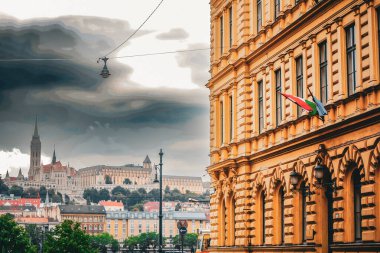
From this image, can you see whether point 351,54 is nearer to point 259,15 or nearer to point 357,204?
point 357,204

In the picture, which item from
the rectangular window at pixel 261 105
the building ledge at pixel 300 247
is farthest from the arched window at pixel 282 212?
the rectangular window at pixel 261 105

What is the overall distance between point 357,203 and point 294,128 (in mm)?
6176

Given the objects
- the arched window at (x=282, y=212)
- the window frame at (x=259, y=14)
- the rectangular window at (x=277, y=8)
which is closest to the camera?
the arched window at (x=282, y=212)

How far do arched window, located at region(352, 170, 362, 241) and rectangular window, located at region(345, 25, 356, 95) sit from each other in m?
2.79

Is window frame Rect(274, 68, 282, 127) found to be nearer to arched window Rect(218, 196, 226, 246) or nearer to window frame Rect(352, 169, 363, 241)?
window frame Rect(352, 169, 363, 241)

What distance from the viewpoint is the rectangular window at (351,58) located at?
29.0 m

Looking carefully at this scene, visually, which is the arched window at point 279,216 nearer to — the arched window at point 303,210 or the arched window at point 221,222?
the arched window at point 303,210

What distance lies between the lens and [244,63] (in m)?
40.8

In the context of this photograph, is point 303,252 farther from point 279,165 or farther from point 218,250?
point 218,250

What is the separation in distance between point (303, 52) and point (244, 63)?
24.3ft

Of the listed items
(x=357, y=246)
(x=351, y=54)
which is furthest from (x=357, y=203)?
(x=351, y=54)

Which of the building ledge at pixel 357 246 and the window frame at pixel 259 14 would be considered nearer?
the building ledge at pixel 357 246

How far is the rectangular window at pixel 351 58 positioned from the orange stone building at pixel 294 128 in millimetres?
59

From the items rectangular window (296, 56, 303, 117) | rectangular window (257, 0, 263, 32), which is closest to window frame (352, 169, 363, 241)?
rectangular window (296, 56, 303, 117)
